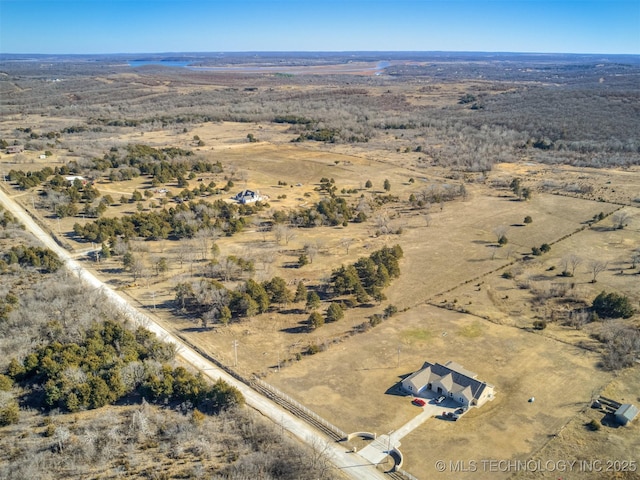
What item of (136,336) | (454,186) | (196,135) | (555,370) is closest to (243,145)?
(196,135)

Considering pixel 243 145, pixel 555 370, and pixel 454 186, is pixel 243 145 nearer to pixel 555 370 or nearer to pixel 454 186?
pixel 454 186

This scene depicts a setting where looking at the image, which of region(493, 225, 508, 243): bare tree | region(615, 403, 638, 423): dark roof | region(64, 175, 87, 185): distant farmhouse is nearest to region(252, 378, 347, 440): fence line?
region(615, 403, 638, 423): dark roof

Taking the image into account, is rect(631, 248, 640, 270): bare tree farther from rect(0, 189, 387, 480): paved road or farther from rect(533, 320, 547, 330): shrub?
rect(0, 189, 387, 480): paved road

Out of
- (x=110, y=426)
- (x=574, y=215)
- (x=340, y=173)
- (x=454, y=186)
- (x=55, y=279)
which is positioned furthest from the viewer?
(x=340, y=173)

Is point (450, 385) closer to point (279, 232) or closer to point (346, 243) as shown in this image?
point (346, 243)

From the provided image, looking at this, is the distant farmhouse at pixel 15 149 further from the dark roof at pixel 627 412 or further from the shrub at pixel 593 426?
the dark roof at pixel 627 412

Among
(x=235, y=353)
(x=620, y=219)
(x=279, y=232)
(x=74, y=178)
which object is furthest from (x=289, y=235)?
(x=620, y=219)
